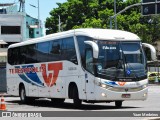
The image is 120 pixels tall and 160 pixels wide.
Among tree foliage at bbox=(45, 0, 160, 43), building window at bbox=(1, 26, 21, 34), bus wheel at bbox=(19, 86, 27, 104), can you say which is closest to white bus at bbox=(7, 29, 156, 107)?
bus wheel at bbox=(19, 86, 27, 104)

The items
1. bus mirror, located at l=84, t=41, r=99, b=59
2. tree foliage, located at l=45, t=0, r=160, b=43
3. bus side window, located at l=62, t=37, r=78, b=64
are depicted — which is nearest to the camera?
bus mirror, located at l=84, t=41, r=99, b=59

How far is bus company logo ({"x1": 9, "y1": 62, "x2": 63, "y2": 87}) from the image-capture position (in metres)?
23.3

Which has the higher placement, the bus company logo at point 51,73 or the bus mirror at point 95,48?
the bus mirror at point 95,48

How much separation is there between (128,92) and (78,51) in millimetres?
2837

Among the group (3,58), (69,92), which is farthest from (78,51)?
(3,58)

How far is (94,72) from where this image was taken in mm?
20188

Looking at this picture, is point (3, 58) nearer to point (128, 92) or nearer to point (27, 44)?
point (27, 44)

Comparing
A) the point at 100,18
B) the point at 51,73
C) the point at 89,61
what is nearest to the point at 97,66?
the point at 89,61

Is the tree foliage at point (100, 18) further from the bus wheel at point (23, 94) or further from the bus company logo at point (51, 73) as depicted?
the bus company logo at point (51, 73)

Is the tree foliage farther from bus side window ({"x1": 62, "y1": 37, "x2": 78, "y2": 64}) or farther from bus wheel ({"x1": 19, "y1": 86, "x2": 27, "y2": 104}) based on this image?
bus side window ({"x1": 62, "y1": 37, "x2": 78, "y2": 64})

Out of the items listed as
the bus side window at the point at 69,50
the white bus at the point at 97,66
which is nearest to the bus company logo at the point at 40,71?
the white bus at the point at 97,66

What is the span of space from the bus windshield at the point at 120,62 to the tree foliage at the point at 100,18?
4252 centimetres

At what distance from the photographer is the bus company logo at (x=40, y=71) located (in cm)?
2331

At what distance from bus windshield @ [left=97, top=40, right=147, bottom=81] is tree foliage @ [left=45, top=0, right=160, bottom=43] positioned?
140 ft
